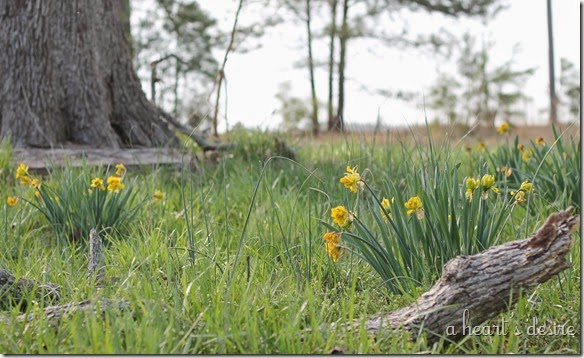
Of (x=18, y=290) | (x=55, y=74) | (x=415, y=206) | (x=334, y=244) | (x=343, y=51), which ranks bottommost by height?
(x=18, y=290)

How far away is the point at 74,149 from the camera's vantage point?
188 inches

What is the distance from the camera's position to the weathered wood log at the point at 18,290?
7.10 feet

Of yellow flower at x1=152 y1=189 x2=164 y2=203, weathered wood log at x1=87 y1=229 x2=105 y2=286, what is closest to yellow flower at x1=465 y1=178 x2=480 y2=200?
weathered wood log at x1=87 y1=229 x2=105 y2=286

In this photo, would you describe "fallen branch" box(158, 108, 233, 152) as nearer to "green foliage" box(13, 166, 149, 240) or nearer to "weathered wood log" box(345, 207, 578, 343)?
"green foliage" box(13, 166, 149, 240)

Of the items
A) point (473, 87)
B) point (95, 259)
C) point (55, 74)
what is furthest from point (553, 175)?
point (473, 87)

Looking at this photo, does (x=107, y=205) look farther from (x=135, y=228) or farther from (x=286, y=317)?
(x=286, y=317)

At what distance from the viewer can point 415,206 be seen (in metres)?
2.13

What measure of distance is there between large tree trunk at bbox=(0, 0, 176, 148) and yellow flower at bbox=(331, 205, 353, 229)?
2.88 meters

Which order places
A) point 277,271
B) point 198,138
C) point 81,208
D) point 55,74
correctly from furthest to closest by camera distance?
1. point 198,138
2. point 55,74
3. point 81,208
4. point 277,271

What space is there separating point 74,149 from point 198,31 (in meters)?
9.05

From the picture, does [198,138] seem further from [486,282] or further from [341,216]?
[486,282]

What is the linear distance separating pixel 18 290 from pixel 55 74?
10.2 feet

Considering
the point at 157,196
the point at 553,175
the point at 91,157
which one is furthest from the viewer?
the point at 91,157

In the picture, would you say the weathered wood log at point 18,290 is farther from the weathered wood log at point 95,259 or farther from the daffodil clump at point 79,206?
the daffodil clump at point 79,206
